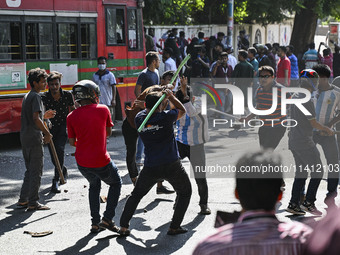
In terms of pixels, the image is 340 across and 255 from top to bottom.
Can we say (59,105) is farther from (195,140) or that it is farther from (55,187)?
(195,140)

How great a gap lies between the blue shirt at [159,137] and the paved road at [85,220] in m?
0.86

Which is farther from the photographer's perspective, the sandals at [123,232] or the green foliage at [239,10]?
the green foliage at [239,10]

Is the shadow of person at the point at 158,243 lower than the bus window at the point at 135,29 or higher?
lower

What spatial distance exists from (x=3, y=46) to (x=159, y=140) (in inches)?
261

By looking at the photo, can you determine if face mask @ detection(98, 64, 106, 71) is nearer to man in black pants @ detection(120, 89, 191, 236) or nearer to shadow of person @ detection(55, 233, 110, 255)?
man in black pants @ detection(120, 89, 191, 236)

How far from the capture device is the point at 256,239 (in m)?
2.47

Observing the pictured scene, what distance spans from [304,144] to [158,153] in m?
1.98

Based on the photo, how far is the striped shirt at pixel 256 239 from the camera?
247 cm

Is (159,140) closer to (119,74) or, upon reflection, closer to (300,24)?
(119,74)

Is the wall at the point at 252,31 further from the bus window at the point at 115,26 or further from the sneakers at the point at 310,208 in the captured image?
the sneakers at the point at 310,208

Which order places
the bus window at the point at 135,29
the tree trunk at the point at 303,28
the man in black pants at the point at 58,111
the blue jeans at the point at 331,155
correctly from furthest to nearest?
1. the tree trunk at the point at 303,28
2. the bus window at the point at 135,29
3. the man in black pants at the point at 58,111
4. the blue jeans at the point at 331,155

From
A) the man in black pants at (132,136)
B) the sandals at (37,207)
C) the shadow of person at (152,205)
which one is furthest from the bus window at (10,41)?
the shadow of person at (152,205)

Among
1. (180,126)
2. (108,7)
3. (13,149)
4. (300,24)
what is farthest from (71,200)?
(300,24)

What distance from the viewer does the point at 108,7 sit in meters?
14.1
